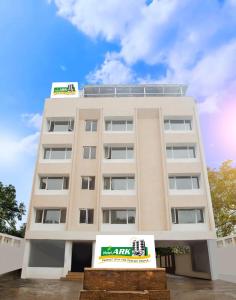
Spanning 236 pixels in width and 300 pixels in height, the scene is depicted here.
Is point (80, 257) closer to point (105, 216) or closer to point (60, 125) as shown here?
point (105, 216)

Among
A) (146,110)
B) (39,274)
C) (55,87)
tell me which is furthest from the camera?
(55,87)

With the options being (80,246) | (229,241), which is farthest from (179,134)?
(80,246)

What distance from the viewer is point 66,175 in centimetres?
2542

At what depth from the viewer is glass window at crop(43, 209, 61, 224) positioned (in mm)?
23842

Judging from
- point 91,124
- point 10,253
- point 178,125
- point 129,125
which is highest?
point 91,124

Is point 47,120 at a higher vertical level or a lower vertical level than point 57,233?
higher

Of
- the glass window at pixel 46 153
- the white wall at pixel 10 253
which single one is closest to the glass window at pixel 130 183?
the glass window at pixel 46 153

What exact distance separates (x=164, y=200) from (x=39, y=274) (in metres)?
13.1

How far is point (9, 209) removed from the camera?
32844 mm

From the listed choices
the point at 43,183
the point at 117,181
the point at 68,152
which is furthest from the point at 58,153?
the point at 117,181

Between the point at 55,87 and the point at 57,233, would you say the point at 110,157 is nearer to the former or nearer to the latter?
the point at 57,233

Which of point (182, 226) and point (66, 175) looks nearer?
point (182, 226)

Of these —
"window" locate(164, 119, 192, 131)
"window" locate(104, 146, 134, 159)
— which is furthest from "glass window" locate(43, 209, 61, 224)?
"window" locate(164, 119, 192, 131)

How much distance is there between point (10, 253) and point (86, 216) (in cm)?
721
